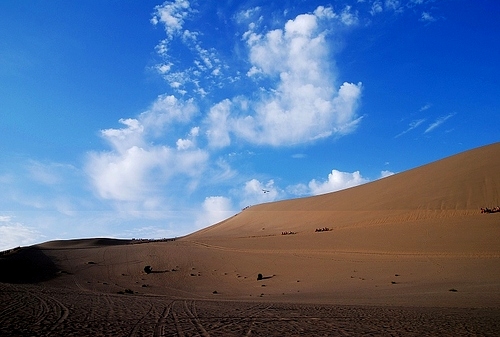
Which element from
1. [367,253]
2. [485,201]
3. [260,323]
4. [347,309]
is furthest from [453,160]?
[260,323]

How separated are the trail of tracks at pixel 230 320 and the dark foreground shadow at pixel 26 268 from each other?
11055 mm

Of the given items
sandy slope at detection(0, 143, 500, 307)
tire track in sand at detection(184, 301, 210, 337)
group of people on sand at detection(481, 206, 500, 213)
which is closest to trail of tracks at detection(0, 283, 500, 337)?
tire track in sand at detection(184, 301, 210, 337)

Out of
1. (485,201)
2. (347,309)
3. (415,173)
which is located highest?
(415,173)

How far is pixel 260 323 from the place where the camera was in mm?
8523

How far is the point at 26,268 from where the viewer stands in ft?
77.1

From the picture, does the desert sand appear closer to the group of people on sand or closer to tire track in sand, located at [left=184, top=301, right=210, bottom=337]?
tire track in sand, located at [left=184, top=301, right=210, bottom=337]

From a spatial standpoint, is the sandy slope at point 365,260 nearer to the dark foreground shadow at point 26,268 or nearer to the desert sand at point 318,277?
the desert sand at point 318,277

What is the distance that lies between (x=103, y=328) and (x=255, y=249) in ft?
69.8

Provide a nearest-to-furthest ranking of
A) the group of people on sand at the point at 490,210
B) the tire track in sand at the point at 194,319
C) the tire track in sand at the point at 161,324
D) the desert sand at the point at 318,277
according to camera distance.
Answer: the tire track in sand at the point at 161,324 → the tire track in sand at the point at 194,319 → the desert sand at the point at 318,277 → the group of people on sand at the point at 490,210

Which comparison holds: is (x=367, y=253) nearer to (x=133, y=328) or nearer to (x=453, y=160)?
(x=133, y=328)

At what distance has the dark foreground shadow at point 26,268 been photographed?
21.1 meters

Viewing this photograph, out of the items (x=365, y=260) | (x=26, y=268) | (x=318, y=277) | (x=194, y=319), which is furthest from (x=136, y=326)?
(x=26, y=268)

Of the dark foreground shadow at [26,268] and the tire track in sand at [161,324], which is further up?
the dark foreground shadow at [26,268]

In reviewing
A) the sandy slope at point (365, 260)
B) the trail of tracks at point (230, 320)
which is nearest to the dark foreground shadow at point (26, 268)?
the sandy slope at point (365, 260)
